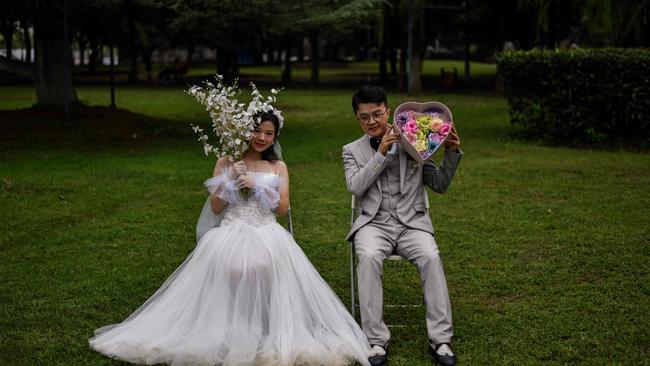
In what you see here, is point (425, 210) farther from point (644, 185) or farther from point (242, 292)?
point (644, 185)

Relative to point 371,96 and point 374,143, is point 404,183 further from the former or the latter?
point 371,96

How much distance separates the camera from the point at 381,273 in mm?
5516

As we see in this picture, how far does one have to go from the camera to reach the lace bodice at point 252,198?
5.69 meters

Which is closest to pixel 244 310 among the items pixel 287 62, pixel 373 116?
pixel 373 116

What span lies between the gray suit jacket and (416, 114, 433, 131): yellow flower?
0.25 m

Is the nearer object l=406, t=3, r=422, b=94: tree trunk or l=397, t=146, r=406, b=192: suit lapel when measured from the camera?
l=397, t=146, r=406, b=192: suit lapel

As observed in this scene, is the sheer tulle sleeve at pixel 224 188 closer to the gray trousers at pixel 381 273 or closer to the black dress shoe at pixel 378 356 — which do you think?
the gray trousers at pixel 381 273

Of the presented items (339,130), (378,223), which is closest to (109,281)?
(378,223)

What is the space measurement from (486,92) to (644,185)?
23.0 m

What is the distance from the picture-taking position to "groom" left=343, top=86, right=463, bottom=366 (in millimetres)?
5340

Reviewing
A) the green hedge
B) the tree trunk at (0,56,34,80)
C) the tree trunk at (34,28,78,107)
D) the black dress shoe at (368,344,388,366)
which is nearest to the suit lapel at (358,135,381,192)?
the black dress shoe at (368,344,388,366)

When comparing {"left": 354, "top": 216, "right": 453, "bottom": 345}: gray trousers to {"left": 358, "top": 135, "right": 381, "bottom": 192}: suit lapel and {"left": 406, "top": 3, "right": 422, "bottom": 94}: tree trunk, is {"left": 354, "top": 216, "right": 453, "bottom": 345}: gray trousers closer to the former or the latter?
{"left": 358, "top": 135, "right": 381, "bottom": 192}: suit lapel

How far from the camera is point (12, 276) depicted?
721cm

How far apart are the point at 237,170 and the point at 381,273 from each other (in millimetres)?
1187
